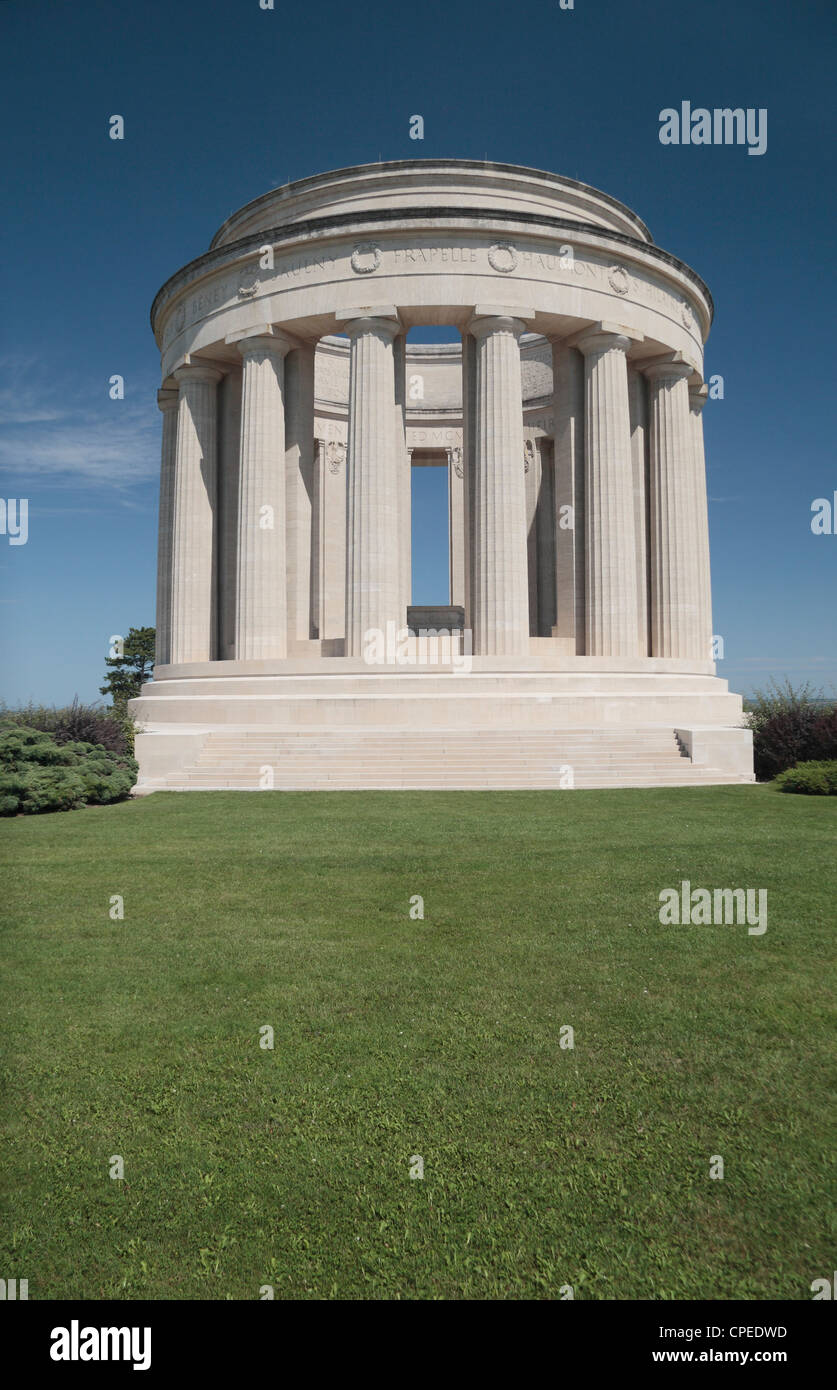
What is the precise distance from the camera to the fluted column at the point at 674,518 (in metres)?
40.8

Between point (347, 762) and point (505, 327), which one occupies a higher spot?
point (505, 327)

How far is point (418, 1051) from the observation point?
20.8ft

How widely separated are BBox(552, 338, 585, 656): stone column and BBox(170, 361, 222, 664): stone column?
17162mm

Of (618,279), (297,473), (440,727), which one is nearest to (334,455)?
(297,473)

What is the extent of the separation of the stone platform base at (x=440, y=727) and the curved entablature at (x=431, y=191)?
1995 centimetres

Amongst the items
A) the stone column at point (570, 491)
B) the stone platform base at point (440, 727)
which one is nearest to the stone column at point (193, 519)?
the stone platform base at point (440, 727)

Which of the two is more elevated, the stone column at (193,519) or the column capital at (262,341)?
the column capital at (262,341)

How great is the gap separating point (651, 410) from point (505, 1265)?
42749 millimetres

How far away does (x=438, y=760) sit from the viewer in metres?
26.3

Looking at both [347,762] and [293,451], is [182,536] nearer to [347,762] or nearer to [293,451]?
[293,451]

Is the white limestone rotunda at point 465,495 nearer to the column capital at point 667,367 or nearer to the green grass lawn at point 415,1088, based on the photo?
the column capital at point 667,367

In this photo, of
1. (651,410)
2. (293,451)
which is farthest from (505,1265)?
(651,410)

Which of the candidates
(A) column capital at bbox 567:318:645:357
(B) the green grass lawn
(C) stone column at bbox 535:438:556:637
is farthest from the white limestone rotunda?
(B) the green grass lawn
